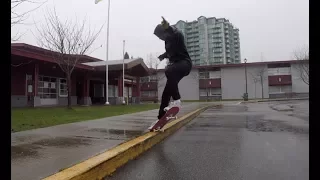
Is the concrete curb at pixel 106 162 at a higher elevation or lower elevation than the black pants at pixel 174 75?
lower

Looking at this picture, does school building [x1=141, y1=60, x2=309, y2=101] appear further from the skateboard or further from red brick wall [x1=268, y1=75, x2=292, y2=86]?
the skateboard

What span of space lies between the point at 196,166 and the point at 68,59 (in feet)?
57.2

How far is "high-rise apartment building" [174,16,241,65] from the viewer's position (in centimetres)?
6562

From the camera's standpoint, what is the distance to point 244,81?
59.8m

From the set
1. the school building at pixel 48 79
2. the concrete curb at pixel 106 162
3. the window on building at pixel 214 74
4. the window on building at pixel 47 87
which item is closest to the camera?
the concrete curb at pixel 106 162

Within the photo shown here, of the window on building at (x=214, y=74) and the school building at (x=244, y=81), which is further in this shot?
the window on building at (x=214, y=74)

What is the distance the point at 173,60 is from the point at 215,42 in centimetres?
7091

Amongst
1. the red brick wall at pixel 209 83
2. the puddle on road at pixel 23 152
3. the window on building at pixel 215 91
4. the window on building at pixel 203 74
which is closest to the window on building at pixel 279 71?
the red brick wall at pixel 209 83

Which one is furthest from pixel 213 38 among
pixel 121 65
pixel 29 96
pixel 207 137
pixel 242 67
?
pixel 207 137

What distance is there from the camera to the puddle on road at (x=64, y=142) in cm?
511

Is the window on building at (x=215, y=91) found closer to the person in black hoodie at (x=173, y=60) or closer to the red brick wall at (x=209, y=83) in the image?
the red brick wall at (x=209, y=83)

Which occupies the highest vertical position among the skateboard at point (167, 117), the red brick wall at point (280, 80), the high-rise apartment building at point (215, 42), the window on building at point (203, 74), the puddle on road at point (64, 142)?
the high-rise apartment building at point (215, 42)

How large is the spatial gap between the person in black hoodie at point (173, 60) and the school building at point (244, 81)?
→ 5076 cm

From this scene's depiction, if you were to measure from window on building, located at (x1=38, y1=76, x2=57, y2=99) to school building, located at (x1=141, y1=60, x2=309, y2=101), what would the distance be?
30.6 metres
